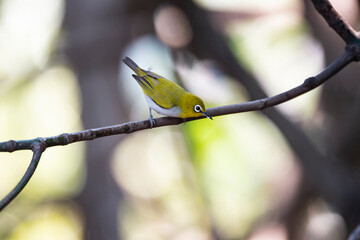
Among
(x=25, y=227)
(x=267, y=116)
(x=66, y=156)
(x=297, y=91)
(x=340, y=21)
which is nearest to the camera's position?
(x=340, y=21)

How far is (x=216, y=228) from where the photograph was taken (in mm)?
6508

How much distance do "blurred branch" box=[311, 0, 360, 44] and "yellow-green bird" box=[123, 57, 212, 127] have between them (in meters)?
1.55

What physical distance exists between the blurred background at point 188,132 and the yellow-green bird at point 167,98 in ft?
5.90

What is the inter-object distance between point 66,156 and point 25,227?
1.38m

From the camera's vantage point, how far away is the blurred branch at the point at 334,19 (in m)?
1.91

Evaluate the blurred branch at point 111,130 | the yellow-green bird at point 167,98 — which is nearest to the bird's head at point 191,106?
the yellow-green bird at point 167,98

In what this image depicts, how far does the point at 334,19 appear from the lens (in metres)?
1.96

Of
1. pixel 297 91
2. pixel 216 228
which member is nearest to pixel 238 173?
pixel 216 228

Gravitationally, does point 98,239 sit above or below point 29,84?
below

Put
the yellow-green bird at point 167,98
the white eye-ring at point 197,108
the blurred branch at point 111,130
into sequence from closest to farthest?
the blurred branch at point 111,130 < the white eye-ring at point 197,108 < the yellow-green bird at point 167,98

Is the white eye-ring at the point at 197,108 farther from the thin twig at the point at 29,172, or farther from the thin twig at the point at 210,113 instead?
the thin twig at the point at 29,172

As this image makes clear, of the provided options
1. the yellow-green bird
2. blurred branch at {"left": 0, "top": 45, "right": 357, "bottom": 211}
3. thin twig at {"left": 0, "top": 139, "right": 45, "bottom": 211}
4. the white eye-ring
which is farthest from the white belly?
thin twig at {"left": 0, "top": 139, "right": 45, "bottom": 211}

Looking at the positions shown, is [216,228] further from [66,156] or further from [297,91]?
[297,91]

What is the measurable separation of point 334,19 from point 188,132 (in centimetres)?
531
